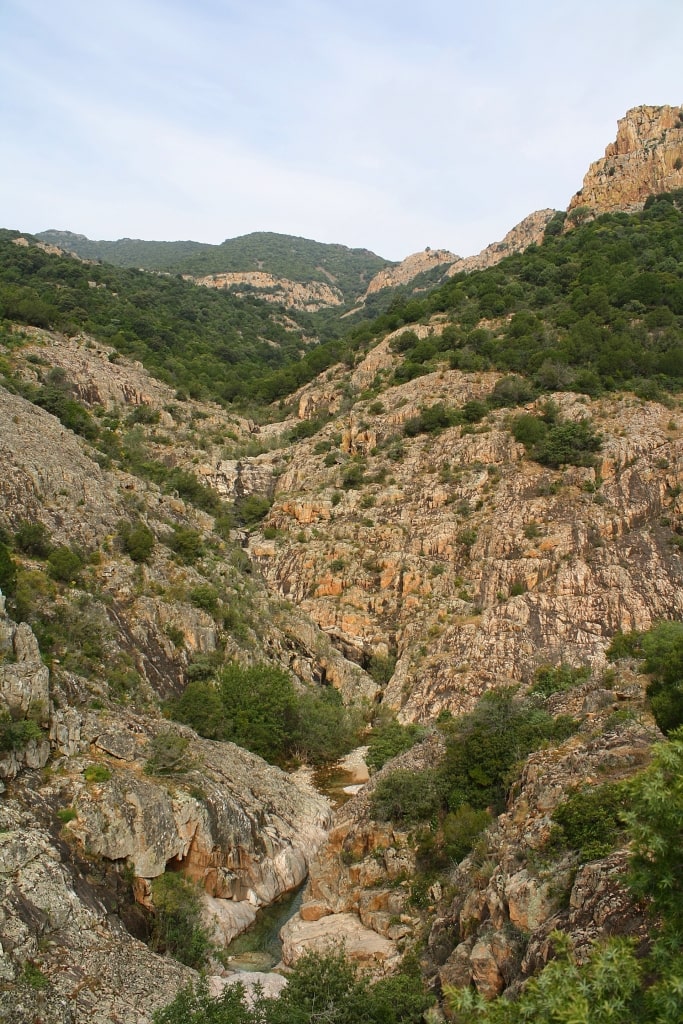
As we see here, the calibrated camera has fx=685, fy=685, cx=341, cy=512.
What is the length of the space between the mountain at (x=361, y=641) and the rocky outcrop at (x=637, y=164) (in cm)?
335

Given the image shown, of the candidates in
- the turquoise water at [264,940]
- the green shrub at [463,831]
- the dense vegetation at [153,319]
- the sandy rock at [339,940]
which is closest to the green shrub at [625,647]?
the green shrub at [463,831]

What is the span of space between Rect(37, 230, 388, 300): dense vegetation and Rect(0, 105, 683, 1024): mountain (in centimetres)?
6719

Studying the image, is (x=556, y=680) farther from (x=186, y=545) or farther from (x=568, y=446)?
(x=568, y=446)

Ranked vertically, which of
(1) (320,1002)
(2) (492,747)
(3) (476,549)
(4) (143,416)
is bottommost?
(1) (320,1002)

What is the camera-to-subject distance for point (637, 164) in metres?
76.7

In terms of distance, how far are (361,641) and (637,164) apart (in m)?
67.7

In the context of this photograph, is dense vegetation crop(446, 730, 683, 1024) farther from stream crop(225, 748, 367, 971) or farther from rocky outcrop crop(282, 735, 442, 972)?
stream crop(225, 748, 367, 971)

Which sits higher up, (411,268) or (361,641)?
(411,268)

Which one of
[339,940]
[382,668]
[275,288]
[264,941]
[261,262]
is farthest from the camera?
[261,262]

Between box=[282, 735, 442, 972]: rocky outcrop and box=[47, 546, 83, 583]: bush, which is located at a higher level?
box=[47, 546, 83, 583]: bush

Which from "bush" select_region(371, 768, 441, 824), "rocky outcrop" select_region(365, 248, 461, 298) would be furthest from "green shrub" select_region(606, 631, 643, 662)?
"rocky outcrop" select_region(365, 248, 461, 298)

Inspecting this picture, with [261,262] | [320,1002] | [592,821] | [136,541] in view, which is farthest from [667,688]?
[261,262]

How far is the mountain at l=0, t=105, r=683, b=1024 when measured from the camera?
12398 millimetres

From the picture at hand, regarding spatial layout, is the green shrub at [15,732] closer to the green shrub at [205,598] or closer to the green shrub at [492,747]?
the green shrub at [492,747]
